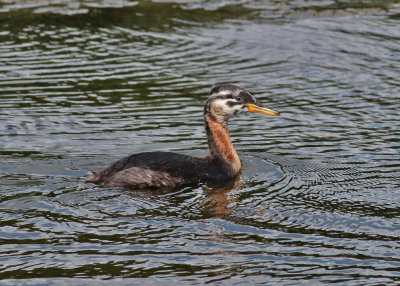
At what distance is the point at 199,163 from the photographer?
11.1m

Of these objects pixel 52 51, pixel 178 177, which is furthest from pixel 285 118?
pixel 52 51

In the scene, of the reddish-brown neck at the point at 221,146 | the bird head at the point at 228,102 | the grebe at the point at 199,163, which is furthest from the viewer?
the bird head at the point at 228,102

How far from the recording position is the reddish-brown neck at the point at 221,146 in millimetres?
11508

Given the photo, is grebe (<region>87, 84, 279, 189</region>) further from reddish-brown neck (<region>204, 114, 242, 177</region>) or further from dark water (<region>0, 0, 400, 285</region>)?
dark water (<region>0, 0, 400, 285</region>)

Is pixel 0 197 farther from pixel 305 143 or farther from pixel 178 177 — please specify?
pixel 305 143

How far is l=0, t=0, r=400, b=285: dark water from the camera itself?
8.15 m

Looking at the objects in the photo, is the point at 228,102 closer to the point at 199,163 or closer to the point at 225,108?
the point at 225,108

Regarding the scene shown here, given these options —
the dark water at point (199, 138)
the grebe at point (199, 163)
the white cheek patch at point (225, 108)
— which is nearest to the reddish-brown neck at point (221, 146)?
the grebe at point (199, 163)

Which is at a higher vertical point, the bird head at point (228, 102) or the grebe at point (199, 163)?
the bird head at point (228, 102)

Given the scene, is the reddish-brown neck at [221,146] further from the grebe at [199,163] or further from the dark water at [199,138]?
the dark water at [199,138]

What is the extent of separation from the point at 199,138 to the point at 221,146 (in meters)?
1.20

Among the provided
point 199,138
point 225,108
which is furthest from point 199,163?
point 199,138

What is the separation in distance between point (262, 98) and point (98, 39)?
5733 mm

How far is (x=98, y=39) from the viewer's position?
1898 cm
